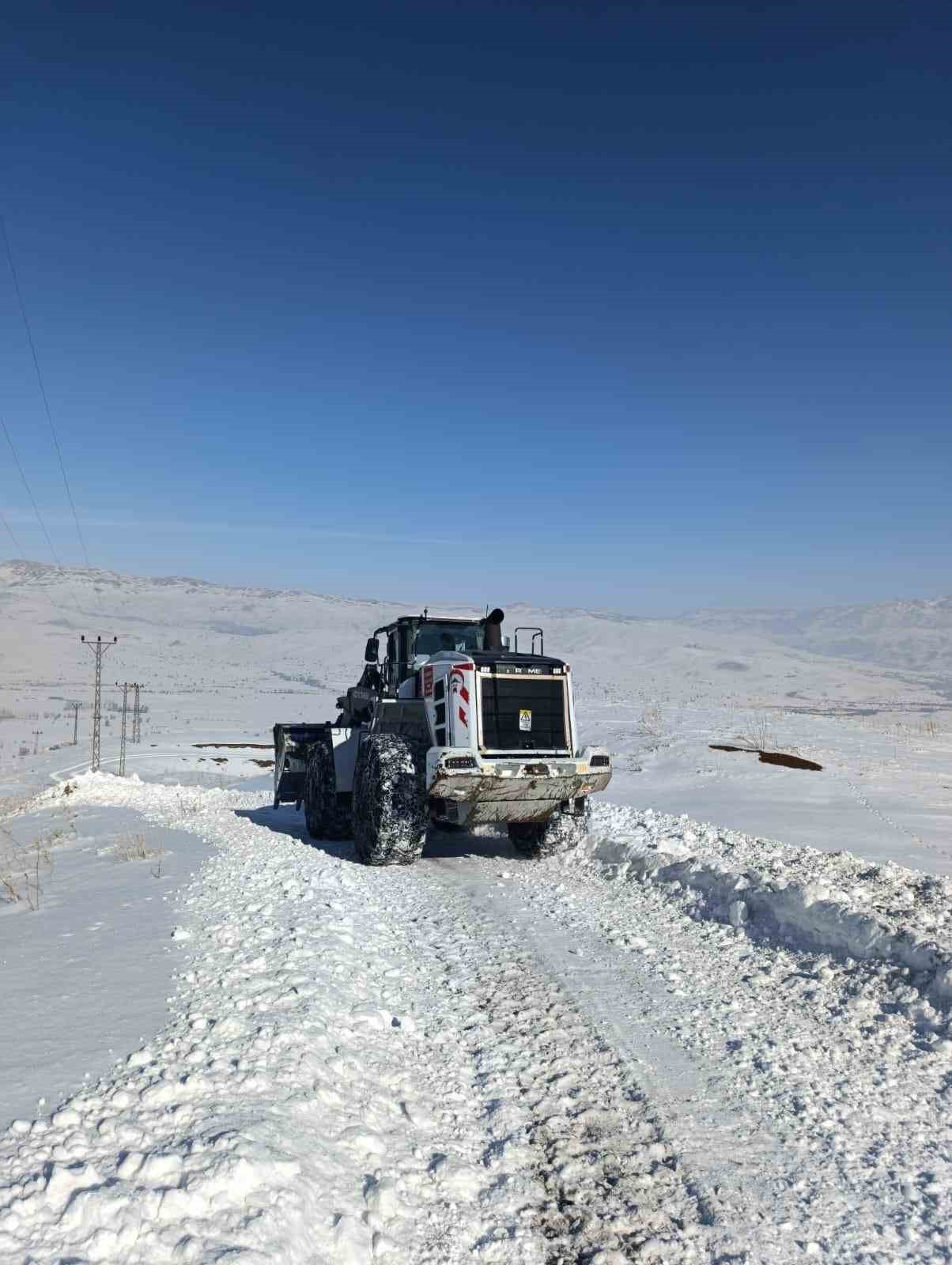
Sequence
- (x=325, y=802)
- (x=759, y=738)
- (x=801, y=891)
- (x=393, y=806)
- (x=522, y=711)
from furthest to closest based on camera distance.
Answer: (x=759, y=738) → (x=325, y=802) → (x=522, y=711) → (x=393, y=806) → (x=801, y=891)

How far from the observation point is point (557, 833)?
10.0 meters

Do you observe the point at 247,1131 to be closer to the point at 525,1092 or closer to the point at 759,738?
the point at 525,1092

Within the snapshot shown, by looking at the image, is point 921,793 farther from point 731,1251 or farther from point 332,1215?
point 332,1215

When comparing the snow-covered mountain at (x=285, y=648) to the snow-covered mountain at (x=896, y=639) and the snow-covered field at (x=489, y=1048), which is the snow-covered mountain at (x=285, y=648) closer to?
the snow-covered mountain at (x=896, y=639)

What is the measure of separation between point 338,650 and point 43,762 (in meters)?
67.5

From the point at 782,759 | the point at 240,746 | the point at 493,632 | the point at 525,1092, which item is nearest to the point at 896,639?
the point at 240,746

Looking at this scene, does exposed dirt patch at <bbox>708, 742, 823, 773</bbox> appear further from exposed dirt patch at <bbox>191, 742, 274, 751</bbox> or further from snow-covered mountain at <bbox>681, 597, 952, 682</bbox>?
snow-covered mountain at <bbox>681, 597, 952, 682</bbox>

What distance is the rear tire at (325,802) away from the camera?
446 inches

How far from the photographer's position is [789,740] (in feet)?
70.5

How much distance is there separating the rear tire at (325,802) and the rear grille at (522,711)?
3.12 meters

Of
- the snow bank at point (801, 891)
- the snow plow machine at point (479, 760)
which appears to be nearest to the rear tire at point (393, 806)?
the snow plow machine at point (479, 760)

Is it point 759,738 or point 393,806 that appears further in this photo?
point 759,738

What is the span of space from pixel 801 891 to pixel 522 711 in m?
3.70

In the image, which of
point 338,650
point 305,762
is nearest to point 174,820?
point 305,762
